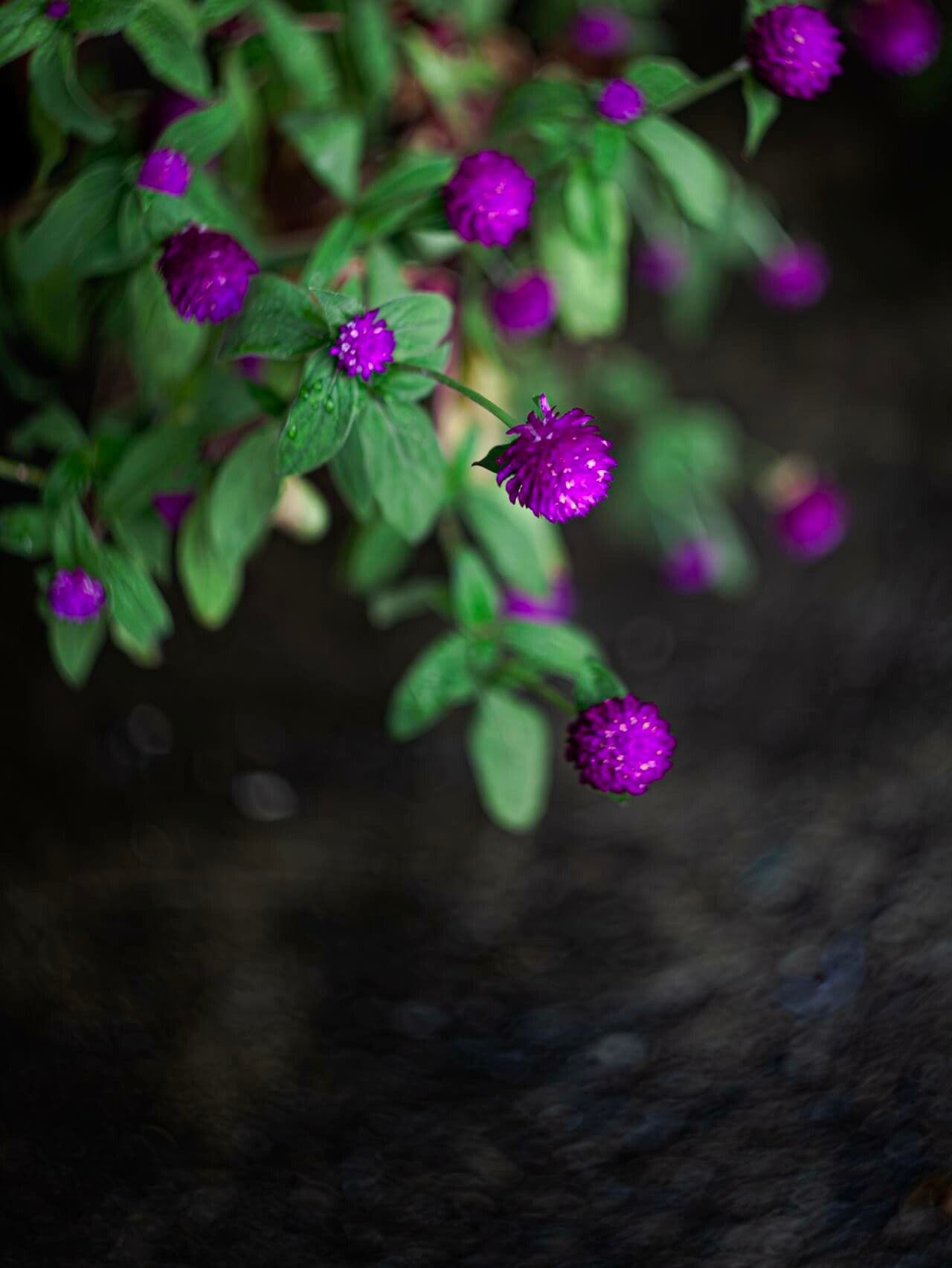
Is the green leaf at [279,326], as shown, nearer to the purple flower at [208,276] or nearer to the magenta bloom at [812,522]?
the purple flower at [208,276]

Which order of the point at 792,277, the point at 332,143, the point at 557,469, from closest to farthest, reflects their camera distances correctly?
the point at 557,469
the point at 332,143
the point at 792,277

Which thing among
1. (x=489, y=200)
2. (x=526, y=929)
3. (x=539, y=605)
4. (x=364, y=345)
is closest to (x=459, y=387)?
(x=364, y=345)

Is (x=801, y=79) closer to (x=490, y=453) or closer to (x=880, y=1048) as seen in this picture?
(x=490, y=453)

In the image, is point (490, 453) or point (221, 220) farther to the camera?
A: point (221, 220)

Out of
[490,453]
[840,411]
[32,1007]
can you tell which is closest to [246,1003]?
[32,1007]

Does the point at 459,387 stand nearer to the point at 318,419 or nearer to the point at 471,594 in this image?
the point at 318,419
